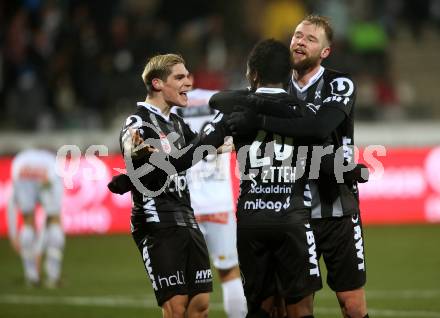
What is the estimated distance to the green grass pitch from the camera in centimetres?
1053

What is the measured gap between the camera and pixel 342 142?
23.3ft

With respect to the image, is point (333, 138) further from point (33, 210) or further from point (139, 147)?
point (33, 210)

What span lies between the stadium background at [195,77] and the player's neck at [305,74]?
7181 millimetres

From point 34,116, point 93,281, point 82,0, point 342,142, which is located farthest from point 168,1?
point 342,142

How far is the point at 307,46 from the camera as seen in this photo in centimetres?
708

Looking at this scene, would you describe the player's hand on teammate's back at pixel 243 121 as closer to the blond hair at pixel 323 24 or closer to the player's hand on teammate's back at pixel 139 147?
the player's hand on teammate's back at pixel 139 147

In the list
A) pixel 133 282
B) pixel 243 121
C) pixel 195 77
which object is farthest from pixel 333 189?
pixel 195 77

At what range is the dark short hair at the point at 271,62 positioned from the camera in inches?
253

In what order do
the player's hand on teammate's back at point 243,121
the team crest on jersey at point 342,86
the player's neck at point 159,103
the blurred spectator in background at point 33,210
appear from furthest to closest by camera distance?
the blurred spectator in background at point 33,210 < the player's neck at point 159,103 < the team crest on jersey at point 342,86 < the player's hand on teammate's back at point 243,121

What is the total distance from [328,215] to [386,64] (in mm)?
12735

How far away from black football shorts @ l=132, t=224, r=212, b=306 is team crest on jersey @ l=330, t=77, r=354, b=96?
1.41 metres

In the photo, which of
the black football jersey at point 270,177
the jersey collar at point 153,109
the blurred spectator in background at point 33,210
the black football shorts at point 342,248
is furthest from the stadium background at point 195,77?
the black football jersey at point 270,177

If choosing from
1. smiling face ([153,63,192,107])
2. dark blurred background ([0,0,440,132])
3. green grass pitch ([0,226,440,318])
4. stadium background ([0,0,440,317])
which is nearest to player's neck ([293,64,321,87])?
smiling face ([153,63,192,107])

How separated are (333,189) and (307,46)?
3.34ft
